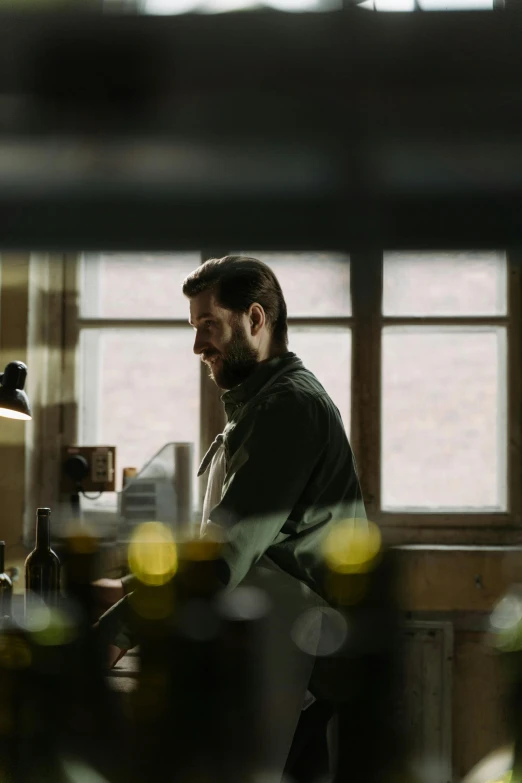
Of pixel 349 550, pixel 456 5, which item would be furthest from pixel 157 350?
pixel 456 5

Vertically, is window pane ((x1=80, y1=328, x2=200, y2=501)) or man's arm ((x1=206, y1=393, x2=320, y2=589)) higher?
window pane ((x1=80, y1=328, x2=200, y2=501))

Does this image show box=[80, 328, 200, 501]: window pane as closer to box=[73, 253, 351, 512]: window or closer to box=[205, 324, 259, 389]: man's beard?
box=[73, 253, 351, 512]: window

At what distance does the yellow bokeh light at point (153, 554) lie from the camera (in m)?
0.31

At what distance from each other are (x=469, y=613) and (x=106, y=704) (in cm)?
259

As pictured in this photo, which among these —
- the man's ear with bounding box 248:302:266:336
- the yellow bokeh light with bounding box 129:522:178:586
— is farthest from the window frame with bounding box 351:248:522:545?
the yellow bokeh light with bounding box 129:522:178:586

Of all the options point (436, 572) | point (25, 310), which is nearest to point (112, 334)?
point (25, 310)

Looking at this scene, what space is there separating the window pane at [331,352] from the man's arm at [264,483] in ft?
7.40

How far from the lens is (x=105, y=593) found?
303 millimetres

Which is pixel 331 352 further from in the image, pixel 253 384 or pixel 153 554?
pixel 153 554

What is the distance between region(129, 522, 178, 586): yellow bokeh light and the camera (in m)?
0.31

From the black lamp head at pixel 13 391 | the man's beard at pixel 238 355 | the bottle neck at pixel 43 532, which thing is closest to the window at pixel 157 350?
the black lamp head at pixel 13 391

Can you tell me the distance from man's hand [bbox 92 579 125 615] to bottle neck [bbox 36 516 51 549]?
3.51 ft

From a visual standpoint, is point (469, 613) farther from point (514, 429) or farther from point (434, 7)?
point (434, 7)

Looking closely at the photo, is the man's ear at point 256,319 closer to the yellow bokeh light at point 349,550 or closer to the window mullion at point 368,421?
the yellow bokeh light at point 349,550
